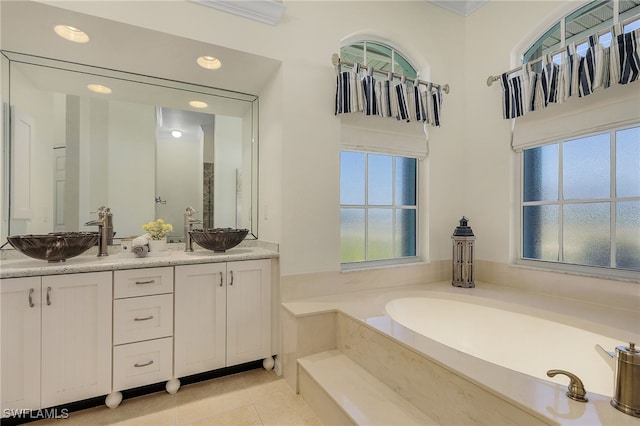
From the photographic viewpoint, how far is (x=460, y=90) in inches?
115

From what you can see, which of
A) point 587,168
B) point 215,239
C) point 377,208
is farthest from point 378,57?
point 215,239

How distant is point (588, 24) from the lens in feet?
7.02

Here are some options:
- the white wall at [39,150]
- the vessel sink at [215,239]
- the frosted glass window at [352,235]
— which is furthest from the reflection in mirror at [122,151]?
the frosted glass window at [352,235]

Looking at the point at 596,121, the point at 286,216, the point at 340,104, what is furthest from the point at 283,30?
the point at 596,121

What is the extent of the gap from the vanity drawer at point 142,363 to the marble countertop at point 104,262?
490 mm

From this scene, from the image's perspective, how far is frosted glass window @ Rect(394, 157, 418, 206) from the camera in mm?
2818

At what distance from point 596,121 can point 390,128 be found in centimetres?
141

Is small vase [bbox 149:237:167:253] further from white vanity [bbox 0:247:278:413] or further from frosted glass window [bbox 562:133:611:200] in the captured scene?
frosted glass window [bbox 562:133:611:200]

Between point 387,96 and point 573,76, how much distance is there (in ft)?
4.02

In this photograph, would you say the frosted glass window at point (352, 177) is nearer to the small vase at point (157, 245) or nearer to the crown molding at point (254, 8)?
the crown molding at point (254, 8)

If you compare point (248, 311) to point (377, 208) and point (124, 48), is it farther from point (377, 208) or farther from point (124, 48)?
point (124, 48)

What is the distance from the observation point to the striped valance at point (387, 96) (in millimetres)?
2229

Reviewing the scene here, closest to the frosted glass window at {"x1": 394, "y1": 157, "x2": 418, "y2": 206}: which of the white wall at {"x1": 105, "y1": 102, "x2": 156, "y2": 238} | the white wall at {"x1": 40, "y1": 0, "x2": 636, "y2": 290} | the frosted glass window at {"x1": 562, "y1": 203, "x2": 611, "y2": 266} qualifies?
the white wall at {"x1": 40, "y1": 0, "x2": 636, "y2": 290}

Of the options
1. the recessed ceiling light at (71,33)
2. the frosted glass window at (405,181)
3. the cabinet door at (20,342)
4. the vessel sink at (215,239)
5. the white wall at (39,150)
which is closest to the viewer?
the cabinet door at (20,342)
